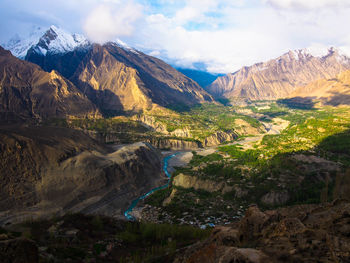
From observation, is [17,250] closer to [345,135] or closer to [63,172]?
[63,172]

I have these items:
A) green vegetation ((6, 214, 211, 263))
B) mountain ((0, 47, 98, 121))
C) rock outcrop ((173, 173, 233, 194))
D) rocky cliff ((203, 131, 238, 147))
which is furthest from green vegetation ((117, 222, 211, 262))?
mountain ((0, 47, 98, 121))

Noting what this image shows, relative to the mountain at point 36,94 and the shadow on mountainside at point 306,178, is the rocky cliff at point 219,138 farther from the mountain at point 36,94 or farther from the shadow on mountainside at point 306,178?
the mountain at point 36,94

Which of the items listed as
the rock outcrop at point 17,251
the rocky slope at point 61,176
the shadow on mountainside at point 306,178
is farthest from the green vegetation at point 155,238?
the shadow on mountainside at point 306,178

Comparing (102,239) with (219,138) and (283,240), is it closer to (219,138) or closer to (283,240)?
(283,240)

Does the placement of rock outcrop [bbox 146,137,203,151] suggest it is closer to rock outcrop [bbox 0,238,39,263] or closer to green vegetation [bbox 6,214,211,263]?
green vegetation [bbox 6,214,211,263]

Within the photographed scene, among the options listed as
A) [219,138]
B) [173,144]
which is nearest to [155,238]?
[173,144]

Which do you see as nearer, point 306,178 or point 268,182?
point 306,178

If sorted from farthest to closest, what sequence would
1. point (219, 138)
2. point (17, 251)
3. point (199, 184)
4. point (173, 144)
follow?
1. point (219, 138)
2. point (173, 144)
3. point (199, 184)
4. point (17, 251)

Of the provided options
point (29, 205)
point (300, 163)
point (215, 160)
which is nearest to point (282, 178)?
point (300, 163)
